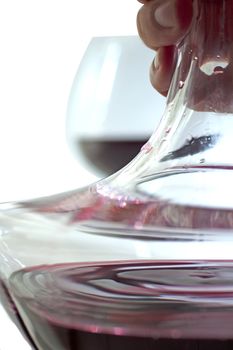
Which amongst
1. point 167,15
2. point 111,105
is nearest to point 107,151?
point 111,105

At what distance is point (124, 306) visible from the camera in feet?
0.73

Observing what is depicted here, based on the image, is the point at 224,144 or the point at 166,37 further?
the point at 166,37

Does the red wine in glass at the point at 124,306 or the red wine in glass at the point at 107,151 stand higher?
the red wine in glass at the point at 107,151

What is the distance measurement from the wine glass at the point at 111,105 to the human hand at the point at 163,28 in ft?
0.79

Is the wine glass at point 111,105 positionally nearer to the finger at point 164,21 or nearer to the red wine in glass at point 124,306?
the finger at point 164,21

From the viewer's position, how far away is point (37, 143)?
1050 millimetres

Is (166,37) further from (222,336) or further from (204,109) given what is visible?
(222,336)

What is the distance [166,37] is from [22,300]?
22cm

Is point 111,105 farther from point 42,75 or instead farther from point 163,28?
point 163,28

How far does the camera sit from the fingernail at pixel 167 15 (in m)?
0.37

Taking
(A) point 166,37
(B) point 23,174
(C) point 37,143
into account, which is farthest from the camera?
(C) point 37,143

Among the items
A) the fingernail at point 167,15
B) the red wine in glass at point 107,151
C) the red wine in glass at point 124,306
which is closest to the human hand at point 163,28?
the fingernail at point 167,15

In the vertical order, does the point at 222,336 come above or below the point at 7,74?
below

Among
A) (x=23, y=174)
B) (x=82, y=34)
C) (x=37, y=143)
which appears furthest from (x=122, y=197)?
(x=82, y=34)
